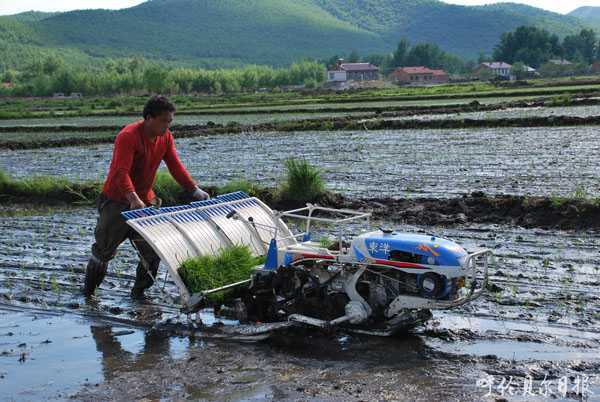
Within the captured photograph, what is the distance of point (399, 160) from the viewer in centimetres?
2120

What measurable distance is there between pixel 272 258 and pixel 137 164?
2.00 m

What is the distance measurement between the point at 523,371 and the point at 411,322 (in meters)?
1.11

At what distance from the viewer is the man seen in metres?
8.14

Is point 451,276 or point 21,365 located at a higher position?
point 451,276

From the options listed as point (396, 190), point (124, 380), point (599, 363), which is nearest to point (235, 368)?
point (124, 380)

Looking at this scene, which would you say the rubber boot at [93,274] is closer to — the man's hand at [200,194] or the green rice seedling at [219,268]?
the man's hand at [200,194]

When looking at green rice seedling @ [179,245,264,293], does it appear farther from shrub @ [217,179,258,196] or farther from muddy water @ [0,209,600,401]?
shrub @ [217,179,258,196]

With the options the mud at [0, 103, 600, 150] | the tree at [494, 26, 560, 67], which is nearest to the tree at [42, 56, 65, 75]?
the tree at [494, 26, 560, 67]

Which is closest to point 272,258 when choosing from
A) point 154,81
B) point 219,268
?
point 219,268

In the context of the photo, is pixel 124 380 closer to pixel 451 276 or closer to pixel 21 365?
pixel 21 365

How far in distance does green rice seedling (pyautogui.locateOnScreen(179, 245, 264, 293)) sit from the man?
71cm

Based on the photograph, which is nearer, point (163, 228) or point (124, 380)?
point (124, 380)

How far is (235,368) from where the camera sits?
663 centimetres

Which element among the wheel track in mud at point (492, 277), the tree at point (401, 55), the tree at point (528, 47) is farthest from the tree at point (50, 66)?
the wheel track in mud at point (492, 277)
